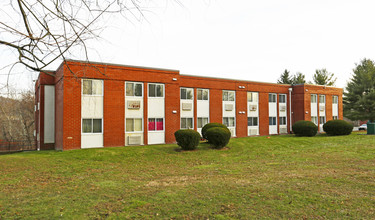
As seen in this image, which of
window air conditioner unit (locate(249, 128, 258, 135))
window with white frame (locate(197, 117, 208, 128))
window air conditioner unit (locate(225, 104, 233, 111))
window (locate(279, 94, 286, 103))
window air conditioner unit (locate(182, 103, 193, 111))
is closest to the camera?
window air conditioner unit (locate(182, 103, 193, 111))

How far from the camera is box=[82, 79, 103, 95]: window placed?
18898 millimetres

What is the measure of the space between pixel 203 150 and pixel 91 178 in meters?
9.75

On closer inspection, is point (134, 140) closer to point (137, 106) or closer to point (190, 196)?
point (137, 106)

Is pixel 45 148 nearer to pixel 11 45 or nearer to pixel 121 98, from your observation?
pixel 121 98

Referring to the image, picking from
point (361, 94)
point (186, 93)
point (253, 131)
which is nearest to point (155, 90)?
point (186, 93)

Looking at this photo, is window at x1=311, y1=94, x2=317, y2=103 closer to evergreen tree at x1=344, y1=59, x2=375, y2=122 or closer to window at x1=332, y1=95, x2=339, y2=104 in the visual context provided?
window at x1=332, y1=95, x2=339, y2=104

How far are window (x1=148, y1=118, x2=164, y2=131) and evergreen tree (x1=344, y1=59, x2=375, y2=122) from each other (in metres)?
33.5

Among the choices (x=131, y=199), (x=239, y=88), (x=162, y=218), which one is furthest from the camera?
(x=239, y=88)

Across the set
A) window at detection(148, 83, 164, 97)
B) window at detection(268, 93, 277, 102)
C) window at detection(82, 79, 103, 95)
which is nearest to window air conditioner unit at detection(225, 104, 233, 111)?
window at detection(268, 93, 277, 102)

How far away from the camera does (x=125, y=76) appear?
20391 mm

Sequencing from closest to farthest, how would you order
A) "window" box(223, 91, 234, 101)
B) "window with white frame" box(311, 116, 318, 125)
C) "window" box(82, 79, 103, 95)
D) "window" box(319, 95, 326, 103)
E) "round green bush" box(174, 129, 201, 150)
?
"round green bush" box(174, 129, 201, 150), "window" box(82, 79, 103, 95), "window" box(223, 91, 234, 101), "window with white frame" box(311, 116, 318, 125), "window" box(319, 95, 326, 103)

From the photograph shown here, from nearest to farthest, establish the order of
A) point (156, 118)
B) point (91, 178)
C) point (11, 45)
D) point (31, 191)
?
point (11, 45), point (31, 191), point (91, 178), point (156, 118)

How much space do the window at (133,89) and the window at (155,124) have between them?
7.83ft

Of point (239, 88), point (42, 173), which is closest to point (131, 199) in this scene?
point (42, 173)
